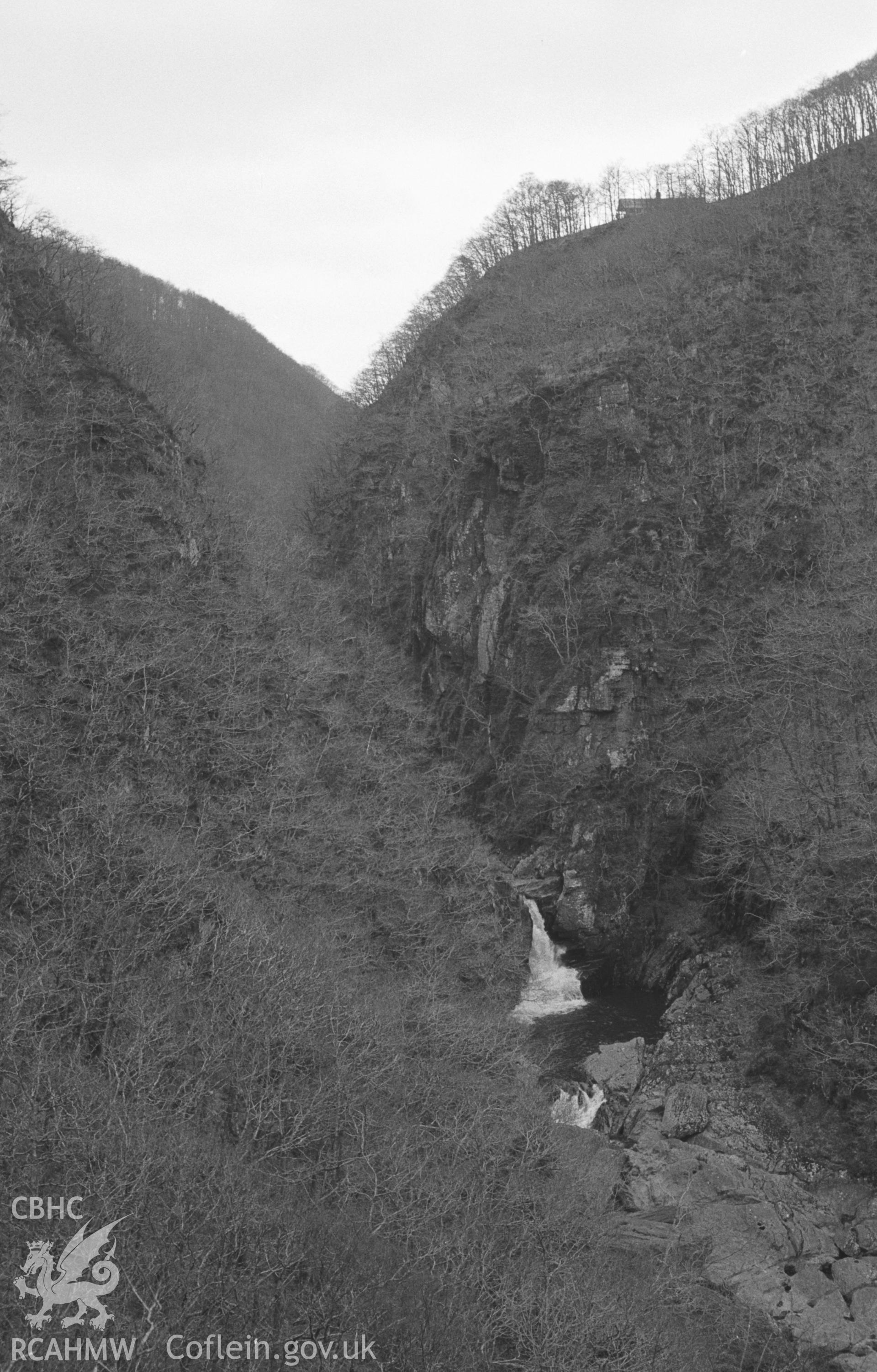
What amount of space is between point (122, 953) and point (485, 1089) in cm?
852

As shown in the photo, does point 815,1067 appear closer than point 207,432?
Yes

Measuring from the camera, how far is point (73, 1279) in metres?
10.2

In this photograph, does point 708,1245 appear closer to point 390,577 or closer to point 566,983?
point 566,983

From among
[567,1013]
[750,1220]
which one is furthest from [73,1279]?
[567,1013]

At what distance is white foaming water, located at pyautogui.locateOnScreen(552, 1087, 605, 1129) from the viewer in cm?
2345

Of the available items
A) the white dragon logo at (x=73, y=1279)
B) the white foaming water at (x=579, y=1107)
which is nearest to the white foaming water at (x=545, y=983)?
the white foaming water at (x=579, y=1107)

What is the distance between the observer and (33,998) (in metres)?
15.8

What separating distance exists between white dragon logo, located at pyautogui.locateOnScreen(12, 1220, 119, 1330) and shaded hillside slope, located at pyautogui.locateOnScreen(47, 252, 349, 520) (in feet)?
117

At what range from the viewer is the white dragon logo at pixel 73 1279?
31.9 feet

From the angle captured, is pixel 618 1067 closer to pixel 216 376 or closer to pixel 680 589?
pixel 680 589

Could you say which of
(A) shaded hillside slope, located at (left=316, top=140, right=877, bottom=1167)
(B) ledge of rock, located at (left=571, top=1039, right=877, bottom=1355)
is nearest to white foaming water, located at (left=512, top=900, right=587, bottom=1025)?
(A) shaded hillside slope, located at (left=316, top=140, right=877, bottom=1167)

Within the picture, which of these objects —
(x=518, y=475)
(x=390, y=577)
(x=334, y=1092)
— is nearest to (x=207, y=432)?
(x=390, y=577)

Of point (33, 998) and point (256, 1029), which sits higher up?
point (33, 998)

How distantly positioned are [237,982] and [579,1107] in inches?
448
